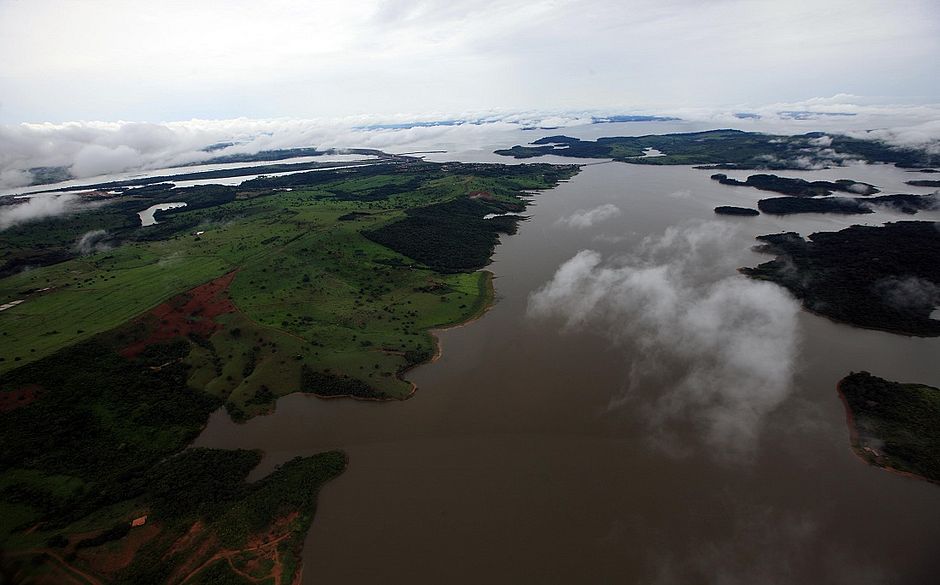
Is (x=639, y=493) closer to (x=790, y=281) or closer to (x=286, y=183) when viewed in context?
(x=790, y=281)

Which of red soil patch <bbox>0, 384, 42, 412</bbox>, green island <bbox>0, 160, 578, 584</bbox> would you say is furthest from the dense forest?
red soil patch <bbox>0, 384, 42, 412</bbox>

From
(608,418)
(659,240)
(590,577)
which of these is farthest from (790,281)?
(590,577)

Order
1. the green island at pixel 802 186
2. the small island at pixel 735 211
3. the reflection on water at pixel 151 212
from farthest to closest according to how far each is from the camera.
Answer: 1. the reflection on water at pixel 151 212
2. the green island at pixel 802 186
3. the small island at pixel 735 211

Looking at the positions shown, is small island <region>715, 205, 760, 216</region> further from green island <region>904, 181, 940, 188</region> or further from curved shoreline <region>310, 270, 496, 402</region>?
curved shoreline <region>310, 270, 496, 402</region>

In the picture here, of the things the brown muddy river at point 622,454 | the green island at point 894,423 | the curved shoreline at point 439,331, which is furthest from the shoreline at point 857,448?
the curved shoreline at point 439,331

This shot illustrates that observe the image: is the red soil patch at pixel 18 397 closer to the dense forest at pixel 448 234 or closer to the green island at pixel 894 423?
the dense forest at pixel 448 234

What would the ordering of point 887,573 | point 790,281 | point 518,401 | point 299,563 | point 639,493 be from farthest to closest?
point 790,281
point 518,401
point 639,493
point 299,563
point 887,573
